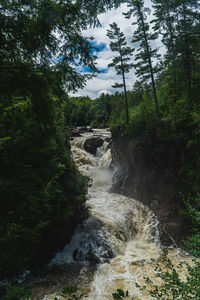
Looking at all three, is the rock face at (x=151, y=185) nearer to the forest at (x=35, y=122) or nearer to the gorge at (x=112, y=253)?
the gorge at (x=112, y=253)

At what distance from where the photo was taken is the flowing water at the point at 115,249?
635 cm

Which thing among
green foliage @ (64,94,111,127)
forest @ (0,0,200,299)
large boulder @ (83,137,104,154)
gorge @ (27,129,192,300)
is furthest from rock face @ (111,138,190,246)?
green foliage @ (64,94,111,127)

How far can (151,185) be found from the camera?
14.4 m

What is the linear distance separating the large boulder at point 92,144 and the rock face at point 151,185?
6407mm

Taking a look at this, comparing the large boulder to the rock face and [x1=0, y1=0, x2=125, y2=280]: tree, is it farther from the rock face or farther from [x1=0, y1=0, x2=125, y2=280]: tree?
[x1=0, y1=0, x2=125, y2=280]: tree

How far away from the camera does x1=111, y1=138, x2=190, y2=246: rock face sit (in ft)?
34.8

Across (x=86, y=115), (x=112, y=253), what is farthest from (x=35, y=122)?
(x=86, y=115)

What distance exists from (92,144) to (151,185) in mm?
13358

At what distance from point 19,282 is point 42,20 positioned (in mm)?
8400

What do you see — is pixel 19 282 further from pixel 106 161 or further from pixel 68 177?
pixel 106 161

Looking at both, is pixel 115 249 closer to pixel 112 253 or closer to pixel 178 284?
pixel 112 253

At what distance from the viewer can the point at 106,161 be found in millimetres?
21188

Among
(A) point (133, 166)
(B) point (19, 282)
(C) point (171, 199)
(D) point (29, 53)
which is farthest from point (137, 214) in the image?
(D) point (29, 53)

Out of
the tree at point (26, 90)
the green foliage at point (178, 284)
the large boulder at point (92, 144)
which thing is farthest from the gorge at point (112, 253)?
the large boulder at point (92, 144)
